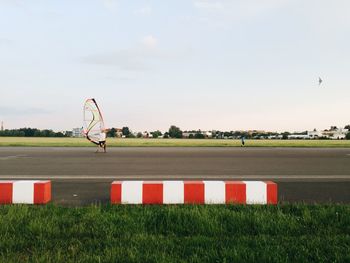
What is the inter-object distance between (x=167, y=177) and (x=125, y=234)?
6.58 metres

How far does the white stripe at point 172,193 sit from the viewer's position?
6641 mm

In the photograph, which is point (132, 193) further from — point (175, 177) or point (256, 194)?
point (175, 177)

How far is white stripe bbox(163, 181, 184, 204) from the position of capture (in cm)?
664

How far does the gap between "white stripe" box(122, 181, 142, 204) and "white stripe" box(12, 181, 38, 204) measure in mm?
1883

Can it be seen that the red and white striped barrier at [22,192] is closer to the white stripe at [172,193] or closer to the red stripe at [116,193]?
the red stripe at [116,193]

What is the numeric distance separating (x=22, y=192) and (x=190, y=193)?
11.0ft

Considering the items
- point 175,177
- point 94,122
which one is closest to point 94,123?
point 94,122

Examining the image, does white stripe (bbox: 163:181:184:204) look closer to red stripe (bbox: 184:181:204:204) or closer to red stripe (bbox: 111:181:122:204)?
red stripe (bbox: 184:181:204:204)

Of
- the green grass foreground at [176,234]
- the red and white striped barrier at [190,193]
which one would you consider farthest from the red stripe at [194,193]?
the green grass foreground at [176,234]

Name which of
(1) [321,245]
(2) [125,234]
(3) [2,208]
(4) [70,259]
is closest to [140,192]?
(2) [125,234]

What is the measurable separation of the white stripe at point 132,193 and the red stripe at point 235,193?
5.61 ft

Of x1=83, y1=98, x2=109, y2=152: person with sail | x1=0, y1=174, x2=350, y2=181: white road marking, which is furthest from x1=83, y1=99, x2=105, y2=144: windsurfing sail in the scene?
x1=0, y1=174, x2=350, y2=181: white road marking

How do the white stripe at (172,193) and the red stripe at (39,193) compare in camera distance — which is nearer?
the white stripe at (172,193)

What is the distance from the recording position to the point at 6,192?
6.80 meters
